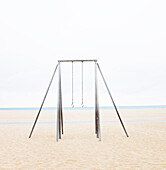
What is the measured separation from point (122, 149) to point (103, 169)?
7.94ft

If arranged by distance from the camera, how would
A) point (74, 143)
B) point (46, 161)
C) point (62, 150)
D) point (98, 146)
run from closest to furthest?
point (46, 161), point (62, 150), point (98, 146), point (74, 143)

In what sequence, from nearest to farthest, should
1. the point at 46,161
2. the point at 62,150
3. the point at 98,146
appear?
the point at 46,161 → the point at 62,150 → the point at 98,146

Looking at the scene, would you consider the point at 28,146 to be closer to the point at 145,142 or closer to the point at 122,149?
the point at 122,149

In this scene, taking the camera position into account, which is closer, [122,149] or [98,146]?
[122,149]

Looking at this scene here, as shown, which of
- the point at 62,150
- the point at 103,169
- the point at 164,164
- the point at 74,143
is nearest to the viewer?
the point at 103,169

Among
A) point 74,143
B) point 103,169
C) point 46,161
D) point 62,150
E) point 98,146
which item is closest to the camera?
point 103,169

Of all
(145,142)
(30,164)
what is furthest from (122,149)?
(30,164)

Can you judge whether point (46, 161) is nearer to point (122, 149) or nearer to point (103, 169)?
point (103, 169)

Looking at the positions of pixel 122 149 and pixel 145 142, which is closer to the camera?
pixel 122 149

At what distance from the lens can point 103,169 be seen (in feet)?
17.1

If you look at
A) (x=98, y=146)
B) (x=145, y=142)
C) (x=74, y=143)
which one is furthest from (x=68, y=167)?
(x=145, y=142)

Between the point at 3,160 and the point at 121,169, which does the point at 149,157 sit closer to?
the point at 121,169

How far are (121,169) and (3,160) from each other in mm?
2888

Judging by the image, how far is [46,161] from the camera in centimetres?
608
